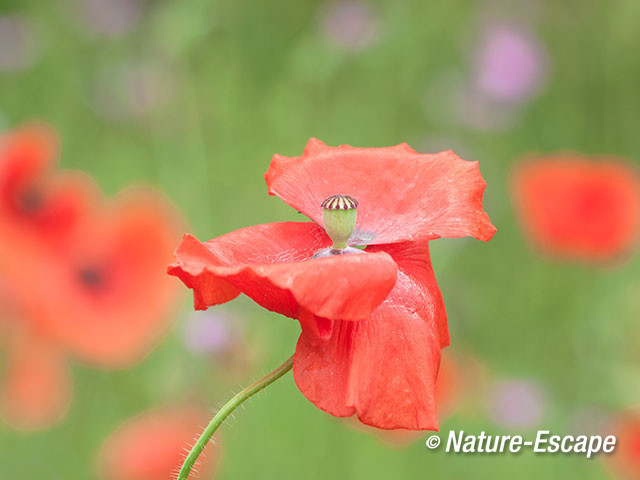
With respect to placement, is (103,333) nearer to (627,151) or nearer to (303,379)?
(303,379)

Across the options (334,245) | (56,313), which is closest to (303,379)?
(334,245)

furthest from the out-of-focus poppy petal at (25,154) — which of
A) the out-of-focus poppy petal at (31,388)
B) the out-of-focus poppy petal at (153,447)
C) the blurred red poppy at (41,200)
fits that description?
the out-of-focus poppy petal at (153,447)

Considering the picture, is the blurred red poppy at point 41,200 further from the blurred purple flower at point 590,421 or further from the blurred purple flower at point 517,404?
the blurred purple flower at point 590,421

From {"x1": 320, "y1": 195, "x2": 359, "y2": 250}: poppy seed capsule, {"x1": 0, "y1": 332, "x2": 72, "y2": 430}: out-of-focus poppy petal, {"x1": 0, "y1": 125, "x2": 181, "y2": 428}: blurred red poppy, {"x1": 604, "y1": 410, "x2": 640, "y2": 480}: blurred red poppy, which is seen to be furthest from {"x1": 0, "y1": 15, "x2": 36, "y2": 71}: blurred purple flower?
{"x1": 320, "y1": 195, "x2": 359, "y2": 250}: poppy seed capsule

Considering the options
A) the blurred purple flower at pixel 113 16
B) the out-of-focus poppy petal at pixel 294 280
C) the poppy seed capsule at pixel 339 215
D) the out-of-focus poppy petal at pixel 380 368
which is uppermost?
the blurred purple flower at pixel 113 16

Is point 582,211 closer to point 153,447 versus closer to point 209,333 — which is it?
point 209,333

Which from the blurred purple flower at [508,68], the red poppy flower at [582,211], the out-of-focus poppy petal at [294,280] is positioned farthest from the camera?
the blurred purple flower at [508,68]
